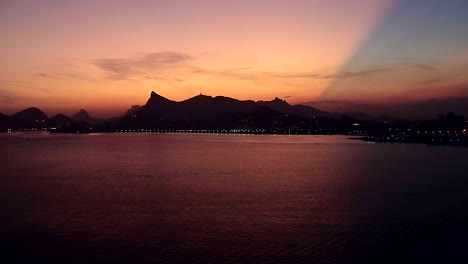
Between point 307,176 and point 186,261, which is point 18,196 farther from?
point 307,176

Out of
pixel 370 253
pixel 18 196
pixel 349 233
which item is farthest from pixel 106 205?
A: pixel 370 253

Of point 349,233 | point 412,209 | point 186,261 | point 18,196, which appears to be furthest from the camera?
point 18,196

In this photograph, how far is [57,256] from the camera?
13594 mm

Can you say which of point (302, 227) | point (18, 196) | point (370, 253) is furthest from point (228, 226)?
point (18, 196)

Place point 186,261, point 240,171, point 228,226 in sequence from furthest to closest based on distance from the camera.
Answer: point 240,171
point 228,226
point 186,261

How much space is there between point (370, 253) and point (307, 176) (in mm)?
21925

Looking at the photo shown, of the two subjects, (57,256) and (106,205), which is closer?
(57,256)

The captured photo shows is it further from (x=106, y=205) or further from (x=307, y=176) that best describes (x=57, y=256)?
(x=307, y=176)

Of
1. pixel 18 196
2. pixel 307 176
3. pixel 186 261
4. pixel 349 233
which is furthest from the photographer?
pixel 307 176

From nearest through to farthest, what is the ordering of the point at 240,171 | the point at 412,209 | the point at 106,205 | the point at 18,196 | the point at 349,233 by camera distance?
the point at 349,233 → the point at 412,209 → the point at 106,205 → the point at 18,196 → the point at 240,171

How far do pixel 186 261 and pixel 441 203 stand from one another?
1534 centimetres

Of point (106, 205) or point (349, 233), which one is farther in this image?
point (106, 205)

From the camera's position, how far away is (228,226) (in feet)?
57.0

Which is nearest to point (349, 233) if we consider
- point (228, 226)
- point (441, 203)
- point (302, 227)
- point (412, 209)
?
point (302, 227)
